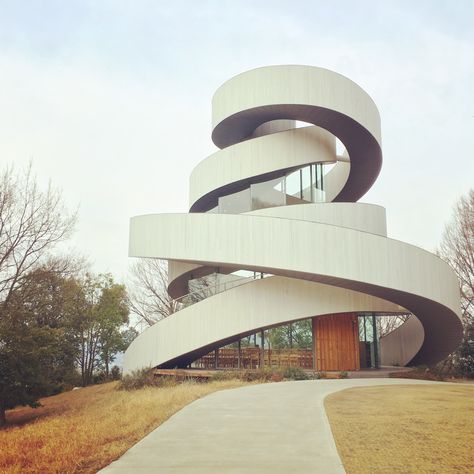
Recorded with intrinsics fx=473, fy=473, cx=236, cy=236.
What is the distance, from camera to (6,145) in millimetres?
25766

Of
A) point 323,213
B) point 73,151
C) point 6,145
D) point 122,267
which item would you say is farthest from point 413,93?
point 122,267

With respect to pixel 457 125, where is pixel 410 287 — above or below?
below

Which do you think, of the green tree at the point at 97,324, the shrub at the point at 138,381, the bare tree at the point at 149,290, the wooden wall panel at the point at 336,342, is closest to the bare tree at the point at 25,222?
the shrub at the point at 138,381

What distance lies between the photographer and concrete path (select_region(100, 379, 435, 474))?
535cm

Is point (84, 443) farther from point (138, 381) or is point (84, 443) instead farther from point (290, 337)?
point (290, 337)

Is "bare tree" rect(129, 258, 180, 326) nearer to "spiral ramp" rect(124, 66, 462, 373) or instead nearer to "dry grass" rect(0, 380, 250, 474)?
"spiral ramp" rect(124, 66, 462, 373)

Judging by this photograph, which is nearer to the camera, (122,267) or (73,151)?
(73,151)

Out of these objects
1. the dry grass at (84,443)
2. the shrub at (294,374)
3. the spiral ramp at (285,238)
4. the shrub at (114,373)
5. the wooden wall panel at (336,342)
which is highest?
the spiral ramp at (285,238)

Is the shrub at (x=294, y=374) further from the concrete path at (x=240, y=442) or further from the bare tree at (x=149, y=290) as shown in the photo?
the bare tree at (x=149, y=290)

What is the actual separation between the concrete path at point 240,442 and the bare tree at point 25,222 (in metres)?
12.5

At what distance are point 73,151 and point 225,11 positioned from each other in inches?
585

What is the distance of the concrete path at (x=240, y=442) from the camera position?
17.5 feet

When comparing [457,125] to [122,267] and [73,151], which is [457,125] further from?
[122,267]

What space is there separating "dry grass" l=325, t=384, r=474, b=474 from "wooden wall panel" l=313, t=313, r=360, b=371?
759cm
